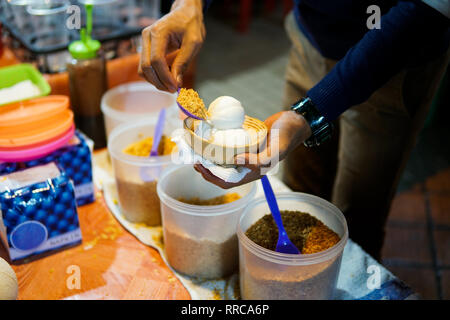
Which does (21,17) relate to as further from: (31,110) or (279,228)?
(279,228)

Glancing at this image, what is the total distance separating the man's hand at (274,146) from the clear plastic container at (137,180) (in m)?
0.29

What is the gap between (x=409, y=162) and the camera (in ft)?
8.61

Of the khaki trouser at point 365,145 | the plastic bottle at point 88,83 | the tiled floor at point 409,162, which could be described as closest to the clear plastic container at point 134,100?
the plastic bottle at point 88,83

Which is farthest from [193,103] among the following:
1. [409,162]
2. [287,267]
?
[409,162]

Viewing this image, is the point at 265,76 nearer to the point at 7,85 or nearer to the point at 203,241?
the point at 7,85

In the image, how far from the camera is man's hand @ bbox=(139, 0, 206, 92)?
928mm

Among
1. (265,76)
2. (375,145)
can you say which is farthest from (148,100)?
(265,76)

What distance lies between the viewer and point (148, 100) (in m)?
1.39

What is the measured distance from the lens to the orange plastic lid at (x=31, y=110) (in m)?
1.04

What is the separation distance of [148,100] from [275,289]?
2.57 ft

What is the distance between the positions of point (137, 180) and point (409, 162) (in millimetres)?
2018

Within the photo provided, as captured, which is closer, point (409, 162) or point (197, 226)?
point (197, 226)

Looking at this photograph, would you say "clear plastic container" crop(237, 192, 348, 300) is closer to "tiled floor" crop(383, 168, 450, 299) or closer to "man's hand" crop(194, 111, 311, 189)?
"man's hand" crop(194, 111, 311, 189)

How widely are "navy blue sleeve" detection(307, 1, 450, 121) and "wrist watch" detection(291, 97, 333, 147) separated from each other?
1cm
